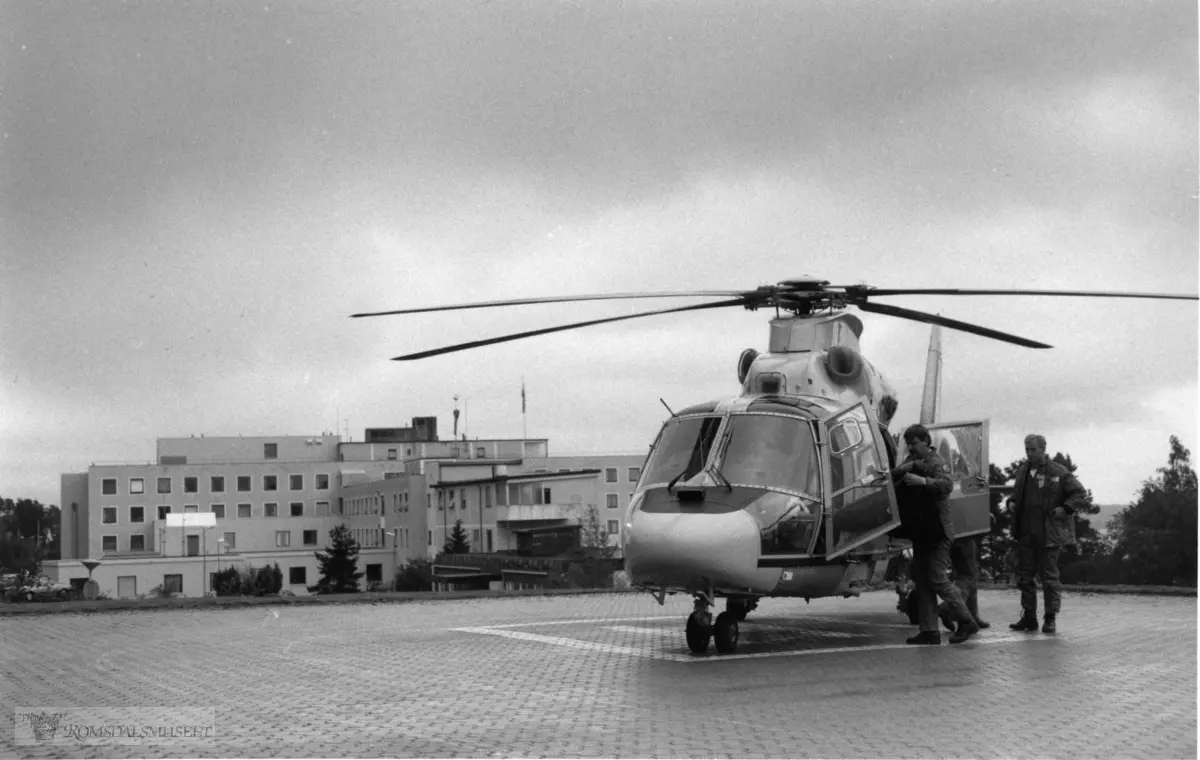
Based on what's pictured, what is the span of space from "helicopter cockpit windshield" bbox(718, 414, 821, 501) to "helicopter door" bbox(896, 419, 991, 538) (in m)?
3.41

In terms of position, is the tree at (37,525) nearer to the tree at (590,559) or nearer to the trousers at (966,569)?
the tree at (590,559)

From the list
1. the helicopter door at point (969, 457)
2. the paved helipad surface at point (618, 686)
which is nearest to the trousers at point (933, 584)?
the paved helipad surface at point (618, 686)

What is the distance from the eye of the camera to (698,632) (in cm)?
1288

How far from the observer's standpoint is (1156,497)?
2778 inches

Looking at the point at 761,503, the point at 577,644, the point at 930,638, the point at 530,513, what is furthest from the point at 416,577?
the point at 761,503

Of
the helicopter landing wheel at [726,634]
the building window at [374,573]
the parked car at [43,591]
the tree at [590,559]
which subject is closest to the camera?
the helicopter landing wheel at [726,634]

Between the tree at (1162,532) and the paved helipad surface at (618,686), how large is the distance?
5170 cm

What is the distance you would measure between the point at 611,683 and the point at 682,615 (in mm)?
7556

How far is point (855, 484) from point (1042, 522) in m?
2.61

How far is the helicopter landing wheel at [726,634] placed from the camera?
1298 cm

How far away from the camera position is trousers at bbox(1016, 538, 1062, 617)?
1468cm

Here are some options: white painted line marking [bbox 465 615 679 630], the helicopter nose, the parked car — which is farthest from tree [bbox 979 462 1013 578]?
the helicopter nose

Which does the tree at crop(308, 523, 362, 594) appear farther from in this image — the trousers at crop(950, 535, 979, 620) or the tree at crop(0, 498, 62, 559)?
the trousers at crop(950, 535, 979, 620)

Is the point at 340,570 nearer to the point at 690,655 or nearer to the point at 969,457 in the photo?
the point at 969,457
